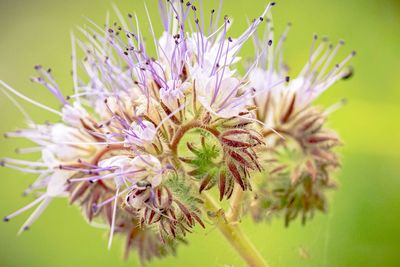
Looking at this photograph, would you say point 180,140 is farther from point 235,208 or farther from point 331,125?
point 331,125

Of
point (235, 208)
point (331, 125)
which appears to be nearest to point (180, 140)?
point (235, 208)

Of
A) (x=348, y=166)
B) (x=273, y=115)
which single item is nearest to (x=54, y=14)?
(x=348, y=166)

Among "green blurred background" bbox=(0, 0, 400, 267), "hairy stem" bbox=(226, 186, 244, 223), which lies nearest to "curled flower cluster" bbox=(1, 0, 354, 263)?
"hairy stem" bbox=(226, 186, 244, 223)

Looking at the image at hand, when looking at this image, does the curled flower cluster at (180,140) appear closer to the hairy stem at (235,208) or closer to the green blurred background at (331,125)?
the hairy stem at (235,208)

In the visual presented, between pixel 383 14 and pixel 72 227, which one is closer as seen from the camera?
pixel 72 227

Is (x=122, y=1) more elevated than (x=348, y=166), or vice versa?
(x=122, y=1)

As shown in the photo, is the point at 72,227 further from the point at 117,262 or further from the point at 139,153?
the point at 139,153

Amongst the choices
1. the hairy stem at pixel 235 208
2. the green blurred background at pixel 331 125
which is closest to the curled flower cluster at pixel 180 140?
the hairy stem at pixel 235 208

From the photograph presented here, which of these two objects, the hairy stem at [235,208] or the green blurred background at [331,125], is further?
the green blurred background at [331,125]
